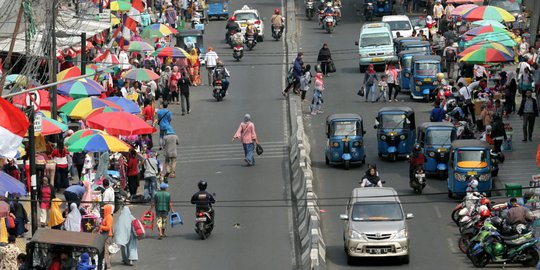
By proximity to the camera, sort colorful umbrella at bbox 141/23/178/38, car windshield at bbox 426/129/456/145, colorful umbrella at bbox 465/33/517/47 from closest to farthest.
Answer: car windshield at bbox 426/129/456/145 → colorful umbrella at bbox 465/33/517/47 → colorful umbrella at bbox 141/23/178/38

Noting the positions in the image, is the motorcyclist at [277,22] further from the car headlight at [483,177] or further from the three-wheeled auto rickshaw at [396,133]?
the car headlight at [483,177]

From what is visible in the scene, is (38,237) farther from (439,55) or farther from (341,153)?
(439,55)

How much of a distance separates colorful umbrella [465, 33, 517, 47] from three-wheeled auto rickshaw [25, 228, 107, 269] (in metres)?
26.7

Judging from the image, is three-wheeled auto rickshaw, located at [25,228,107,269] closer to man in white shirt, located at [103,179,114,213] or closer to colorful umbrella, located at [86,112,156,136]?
man in white shirt, located at [103,179,114,213]

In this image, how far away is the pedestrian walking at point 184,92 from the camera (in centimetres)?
5694

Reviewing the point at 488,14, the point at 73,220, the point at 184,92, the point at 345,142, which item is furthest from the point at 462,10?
the point at 73,220

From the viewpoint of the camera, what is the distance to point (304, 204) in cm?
4166

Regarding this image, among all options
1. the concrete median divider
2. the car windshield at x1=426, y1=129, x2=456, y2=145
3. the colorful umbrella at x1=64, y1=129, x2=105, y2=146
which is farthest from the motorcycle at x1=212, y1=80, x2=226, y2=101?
the colorful umbrella at x1=64, y1=129, x2=105, y2=146

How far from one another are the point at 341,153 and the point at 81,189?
11.4 metres

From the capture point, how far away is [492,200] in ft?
142

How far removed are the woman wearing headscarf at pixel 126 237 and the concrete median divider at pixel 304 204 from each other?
4.13 meters

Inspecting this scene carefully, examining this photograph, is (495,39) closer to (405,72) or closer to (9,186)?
(405,72)

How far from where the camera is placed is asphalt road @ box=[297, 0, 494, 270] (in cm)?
3862

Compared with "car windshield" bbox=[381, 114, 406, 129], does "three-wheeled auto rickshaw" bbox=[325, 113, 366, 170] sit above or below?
below
